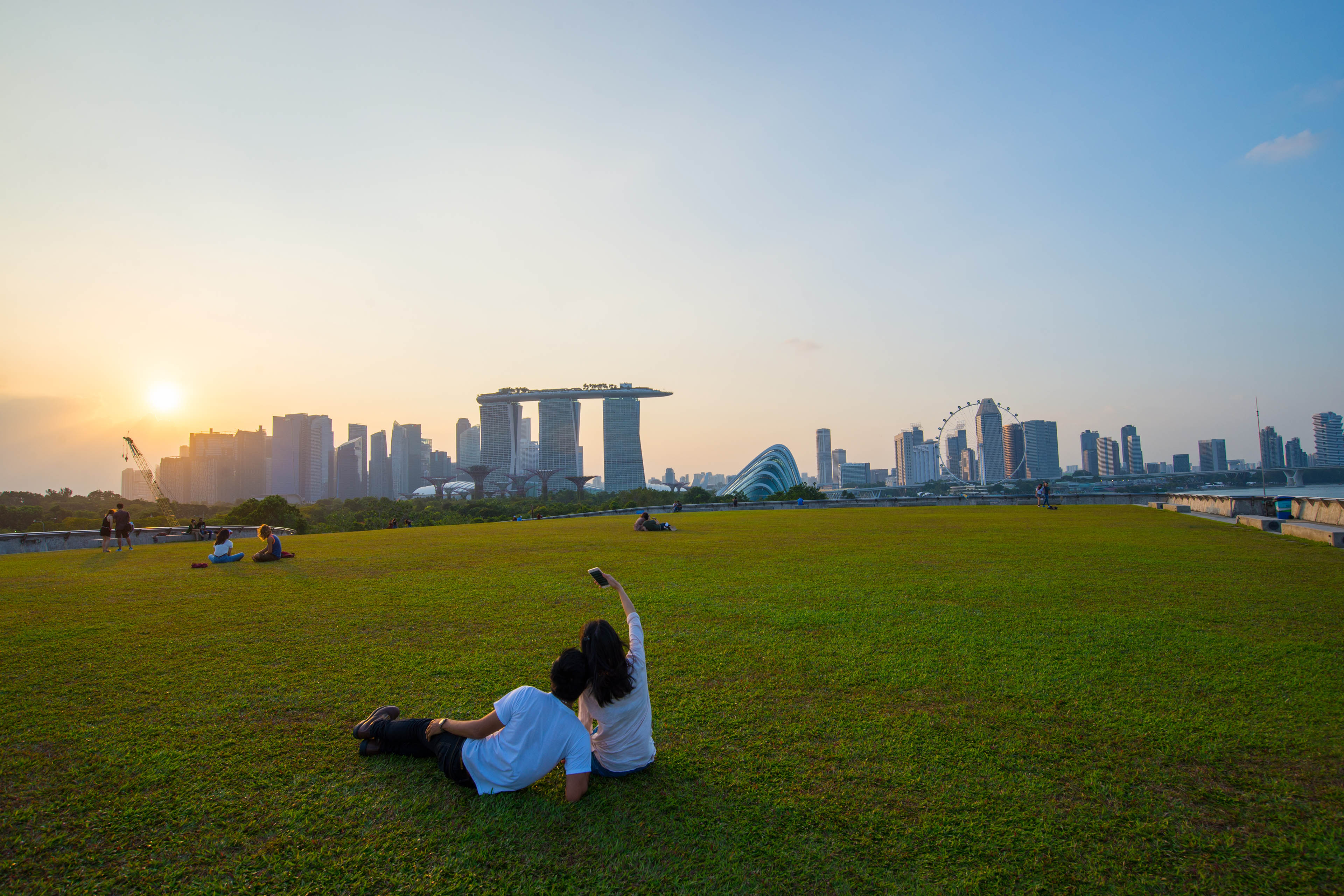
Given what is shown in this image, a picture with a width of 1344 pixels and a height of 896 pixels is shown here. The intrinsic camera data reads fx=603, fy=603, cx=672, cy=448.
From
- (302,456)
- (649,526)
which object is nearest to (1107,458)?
(649,526)

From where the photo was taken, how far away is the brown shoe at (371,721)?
12.2ft

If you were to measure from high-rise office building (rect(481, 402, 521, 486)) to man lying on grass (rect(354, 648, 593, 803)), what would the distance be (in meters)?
144

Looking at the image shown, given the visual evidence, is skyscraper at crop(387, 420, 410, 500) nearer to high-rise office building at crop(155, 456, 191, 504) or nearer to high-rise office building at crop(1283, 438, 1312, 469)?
high-rise office building at crop(155, 456, 191, 504)

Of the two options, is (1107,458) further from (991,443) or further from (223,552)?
(223,552)

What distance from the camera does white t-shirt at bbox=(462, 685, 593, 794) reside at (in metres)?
3.28

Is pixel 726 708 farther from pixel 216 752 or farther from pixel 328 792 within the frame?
pixel 216 752

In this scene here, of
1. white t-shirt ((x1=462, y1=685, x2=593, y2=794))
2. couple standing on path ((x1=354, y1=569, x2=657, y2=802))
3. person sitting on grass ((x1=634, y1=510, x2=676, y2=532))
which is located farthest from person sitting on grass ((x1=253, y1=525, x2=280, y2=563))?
white t-shirt ((x1=462, y1=685, x2=593, y2=794))

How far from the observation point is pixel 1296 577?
8945mm

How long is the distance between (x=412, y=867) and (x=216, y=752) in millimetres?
1923

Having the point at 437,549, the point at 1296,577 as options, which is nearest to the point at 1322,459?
the point at 1296,577

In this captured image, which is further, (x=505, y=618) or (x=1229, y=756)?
(x=505, y=618)

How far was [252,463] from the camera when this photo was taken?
466ft

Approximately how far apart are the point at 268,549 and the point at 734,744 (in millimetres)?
12600

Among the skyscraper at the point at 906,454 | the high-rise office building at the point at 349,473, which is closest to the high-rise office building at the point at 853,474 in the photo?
the skyscraper at the point at 906,454
